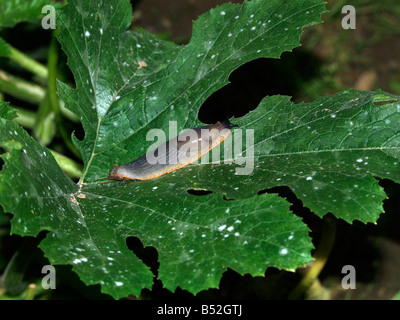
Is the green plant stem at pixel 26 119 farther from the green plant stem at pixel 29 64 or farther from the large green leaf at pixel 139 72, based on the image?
the large green leaf at pixel 139 72

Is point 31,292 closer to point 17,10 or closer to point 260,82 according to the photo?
point 17,10

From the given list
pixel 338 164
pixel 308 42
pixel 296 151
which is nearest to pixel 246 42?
pixel 296 151

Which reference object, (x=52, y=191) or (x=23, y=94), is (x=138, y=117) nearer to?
(x=52, y=191)

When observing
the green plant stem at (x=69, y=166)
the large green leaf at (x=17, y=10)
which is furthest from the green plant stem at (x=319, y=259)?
the large green leaf at (x=17, y=10)

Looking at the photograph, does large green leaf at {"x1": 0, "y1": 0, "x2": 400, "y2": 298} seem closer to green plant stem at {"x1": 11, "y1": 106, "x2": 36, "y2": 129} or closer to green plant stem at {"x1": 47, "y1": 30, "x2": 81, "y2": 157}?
green plant stem at {"x1": 47, "y1": 30, "x2": 81, "y2": 157}

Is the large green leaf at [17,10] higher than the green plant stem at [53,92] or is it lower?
higher

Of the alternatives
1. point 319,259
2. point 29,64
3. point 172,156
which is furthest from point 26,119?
point 319,259

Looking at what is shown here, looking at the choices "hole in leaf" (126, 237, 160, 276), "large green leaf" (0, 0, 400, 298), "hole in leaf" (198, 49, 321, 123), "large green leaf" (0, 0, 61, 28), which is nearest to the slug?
"large green leaf" (0, 0, 400, 298)
